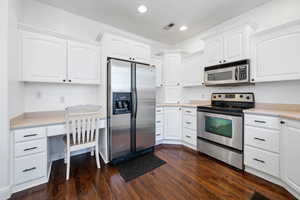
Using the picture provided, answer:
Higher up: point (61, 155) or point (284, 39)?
point (284, 39)

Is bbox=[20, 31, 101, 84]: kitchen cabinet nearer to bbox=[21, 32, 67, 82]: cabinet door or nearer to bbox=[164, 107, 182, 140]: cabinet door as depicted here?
bbox=[21, 32, 67, 82]: cabinet door

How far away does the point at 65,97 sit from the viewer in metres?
2.47

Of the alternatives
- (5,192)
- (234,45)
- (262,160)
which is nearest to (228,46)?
(234,45)

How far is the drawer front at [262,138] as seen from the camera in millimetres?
1690

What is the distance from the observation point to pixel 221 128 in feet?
7.49

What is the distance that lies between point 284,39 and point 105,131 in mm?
3155

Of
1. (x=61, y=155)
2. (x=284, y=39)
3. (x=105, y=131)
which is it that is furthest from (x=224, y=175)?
(x=61, y=155)

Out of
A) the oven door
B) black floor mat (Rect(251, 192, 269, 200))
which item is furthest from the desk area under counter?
black floor mat (Rect(251, 192, 269, 200))

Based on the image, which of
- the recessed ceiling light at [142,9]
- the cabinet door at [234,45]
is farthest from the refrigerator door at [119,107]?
the cabinet door at [234,45]

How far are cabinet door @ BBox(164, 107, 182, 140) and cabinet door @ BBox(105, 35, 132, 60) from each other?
1574 millimetres

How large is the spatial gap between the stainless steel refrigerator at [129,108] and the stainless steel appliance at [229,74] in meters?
1.23

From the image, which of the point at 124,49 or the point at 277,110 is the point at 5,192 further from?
the point at 277,110

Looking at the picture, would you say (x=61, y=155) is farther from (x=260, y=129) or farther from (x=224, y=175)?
(x=260, y=129)

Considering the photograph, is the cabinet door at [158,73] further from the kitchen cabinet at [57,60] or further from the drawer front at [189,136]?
the kitchen cabinet at [57,60]
